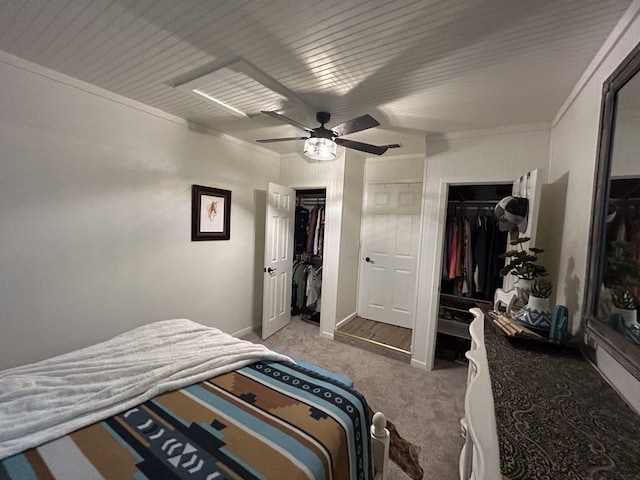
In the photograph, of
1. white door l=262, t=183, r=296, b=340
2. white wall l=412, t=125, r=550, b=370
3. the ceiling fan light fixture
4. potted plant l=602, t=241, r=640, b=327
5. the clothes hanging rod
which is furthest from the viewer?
white door l=262, t=183, r=296, b=340

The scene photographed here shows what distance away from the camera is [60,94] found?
1.77 meters

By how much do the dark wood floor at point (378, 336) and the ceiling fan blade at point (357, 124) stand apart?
236 cm

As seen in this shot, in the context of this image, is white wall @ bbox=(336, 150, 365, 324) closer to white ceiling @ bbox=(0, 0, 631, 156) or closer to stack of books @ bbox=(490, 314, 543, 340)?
white ceiling @ bbox=(0, 0, 631, 156)

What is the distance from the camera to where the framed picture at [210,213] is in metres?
2.67

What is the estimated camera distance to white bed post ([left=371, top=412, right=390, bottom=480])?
129 centimetres

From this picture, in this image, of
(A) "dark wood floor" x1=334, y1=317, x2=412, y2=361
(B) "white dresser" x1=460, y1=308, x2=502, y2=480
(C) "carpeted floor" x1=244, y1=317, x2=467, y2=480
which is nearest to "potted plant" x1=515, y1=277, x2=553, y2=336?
(B) "white dresser" x1=460, y1=308, x2=502, y2=480

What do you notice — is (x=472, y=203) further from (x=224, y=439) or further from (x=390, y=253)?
(x=224, y=439)

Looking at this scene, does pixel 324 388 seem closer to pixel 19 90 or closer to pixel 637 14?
pixel 637 14

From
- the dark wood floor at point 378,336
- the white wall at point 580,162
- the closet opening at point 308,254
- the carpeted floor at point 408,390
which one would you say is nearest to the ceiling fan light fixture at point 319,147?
the white wall at point 580,162

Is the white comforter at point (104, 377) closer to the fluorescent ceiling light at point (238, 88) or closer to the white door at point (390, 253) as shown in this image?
the fluorescent ceiling light at point (238, 88)

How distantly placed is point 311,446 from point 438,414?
1.62 metres

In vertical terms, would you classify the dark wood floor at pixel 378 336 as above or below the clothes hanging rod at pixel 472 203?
below

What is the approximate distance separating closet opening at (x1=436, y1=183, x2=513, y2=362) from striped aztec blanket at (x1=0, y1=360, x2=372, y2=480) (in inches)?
86.2

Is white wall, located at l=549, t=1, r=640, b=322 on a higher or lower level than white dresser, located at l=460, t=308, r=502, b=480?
higher
